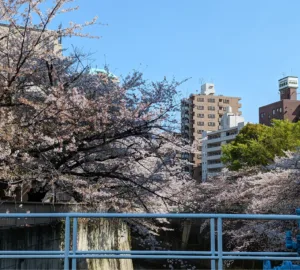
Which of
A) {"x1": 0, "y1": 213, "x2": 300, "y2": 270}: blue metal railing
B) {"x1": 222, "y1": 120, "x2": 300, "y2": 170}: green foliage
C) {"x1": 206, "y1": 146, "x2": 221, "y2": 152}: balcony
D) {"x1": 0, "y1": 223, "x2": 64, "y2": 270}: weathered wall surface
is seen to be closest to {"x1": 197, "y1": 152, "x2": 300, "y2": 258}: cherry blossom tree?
{"x1": 222, "y1": 120, "x2": 300, "y2": 170}: green foliage

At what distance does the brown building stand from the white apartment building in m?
4.31

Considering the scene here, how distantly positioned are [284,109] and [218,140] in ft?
44.7

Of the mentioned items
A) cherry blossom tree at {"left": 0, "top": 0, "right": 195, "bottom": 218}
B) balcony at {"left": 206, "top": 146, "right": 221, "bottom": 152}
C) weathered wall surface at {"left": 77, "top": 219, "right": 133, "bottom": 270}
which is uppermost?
balcony at {"left": 206, "top": 146, "right": 221, "bottom": 152}

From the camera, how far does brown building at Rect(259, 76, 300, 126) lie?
6312 centimetres

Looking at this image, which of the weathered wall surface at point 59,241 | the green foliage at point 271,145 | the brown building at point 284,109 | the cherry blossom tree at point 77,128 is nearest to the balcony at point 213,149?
the brown building at point 284,109

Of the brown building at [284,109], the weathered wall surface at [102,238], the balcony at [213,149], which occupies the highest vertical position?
the brown building at [284,109]

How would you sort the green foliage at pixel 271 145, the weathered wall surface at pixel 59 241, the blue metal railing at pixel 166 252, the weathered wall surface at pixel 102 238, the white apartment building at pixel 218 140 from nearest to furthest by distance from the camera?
the blue metal railing at pixel 166 252 → the weathered wall surface at pixel 59 241 → the weathered wall surface at pixel 102 238 → the green foliage at pixel 271 145 → the white apartment building at pixel 218 140

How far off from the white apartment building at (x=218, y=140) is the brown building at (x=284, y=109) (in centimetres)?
431

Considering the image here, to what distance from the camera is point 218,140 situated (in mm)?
72938

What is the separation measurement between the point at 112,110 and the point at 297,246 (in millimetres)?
5952

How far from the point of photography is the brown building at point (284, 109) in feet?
207

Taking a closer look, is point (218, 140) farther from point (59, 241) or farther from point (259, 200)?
point (59, 241)

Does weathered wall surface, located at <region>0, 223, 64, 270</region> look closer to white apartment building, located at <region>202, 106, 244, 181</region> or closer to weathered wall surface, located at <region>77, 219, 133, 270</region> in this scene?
weathered wall surface, located at <region>77, 219, 133, 270</region>

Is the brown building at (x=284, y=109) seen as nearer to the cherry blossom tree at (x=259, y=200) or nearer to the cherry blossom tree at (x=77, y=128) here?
the cherry blossom tree at (x=259, y=200)
